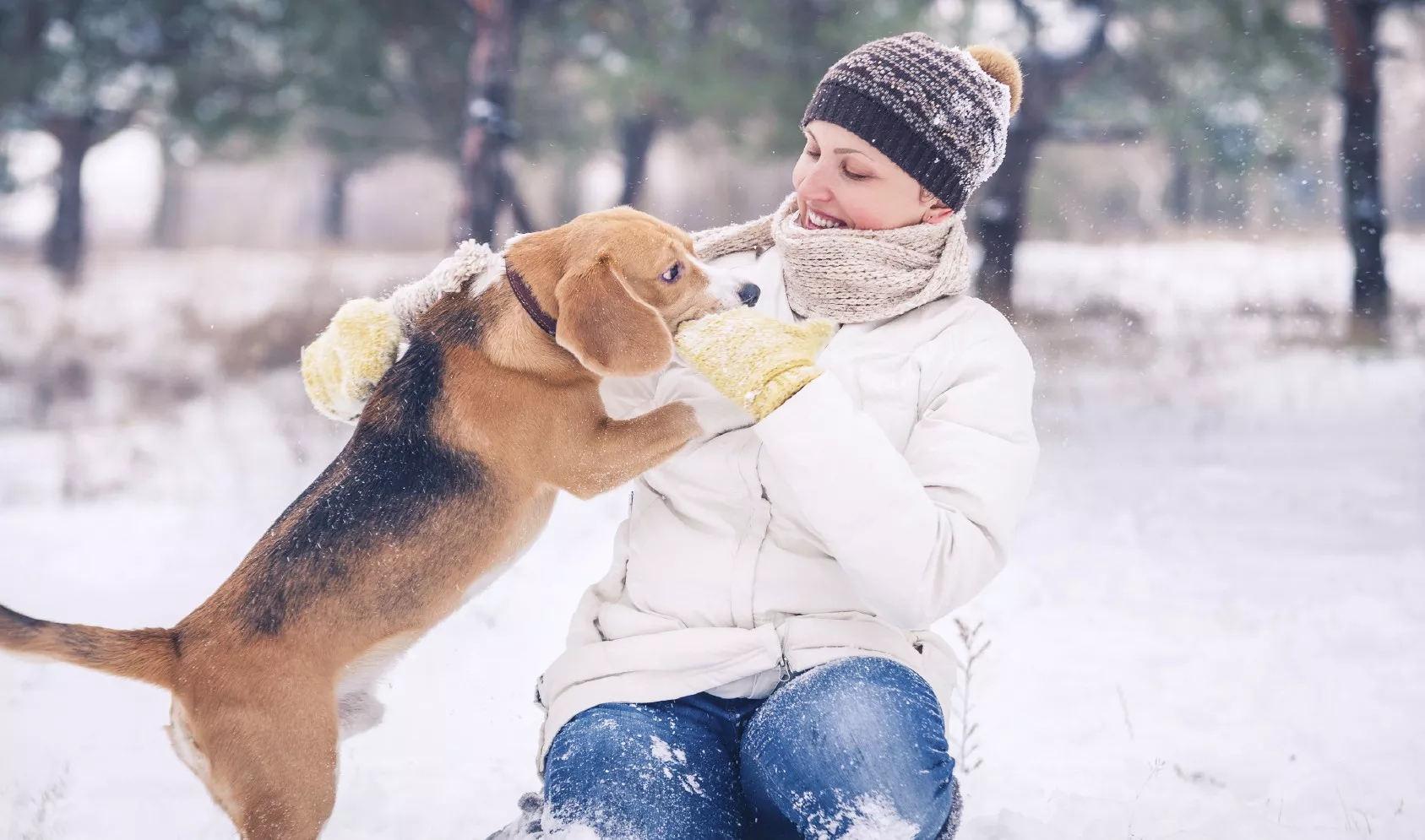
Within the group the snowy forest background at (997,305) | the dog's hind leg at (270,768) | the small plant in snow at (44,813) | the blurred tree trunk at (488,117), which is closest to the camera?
the dog's hind leg at (270,768)

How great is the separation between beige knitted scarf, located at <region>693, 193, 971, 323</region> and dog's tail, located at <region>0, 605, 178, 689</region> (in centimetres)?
170

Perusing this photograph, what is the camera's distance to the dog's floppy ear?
2.64 meters

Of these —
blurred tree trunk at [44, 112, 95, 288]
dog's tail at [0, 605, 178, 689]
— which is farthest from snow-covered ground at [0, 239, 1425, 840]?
blurred tree trunk at [44, 112, 95, 288]

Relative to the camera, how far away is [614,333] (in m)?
2.65

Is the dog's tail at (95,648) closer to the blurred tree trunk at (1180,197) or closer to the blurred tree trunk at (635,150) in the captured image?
the blurred tree trunk at (635,150)

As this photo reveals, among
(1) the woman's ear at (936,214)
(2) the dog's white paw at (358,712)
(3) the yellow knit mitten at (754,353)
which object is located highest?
(1) the woman's ear at (936,214)

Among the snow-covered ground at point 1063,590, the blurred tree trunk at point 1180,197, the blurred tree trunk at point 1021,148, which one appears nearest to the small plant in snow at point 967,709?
the snow-covered ground at point 1063,590

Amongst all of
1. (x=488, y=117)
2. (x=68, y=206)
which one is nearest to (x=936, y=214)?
(x=488, y=117)

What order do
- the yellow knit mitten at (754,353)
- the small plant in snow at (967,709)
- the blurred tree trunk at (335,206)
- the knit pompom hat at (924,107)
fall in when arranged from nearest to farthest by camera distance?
the yellow knit mitten at (754,353) → the knit pompom hat at (924,107) → the small plant in snow at (967,709) → the blurred tree trunk at (335,206)

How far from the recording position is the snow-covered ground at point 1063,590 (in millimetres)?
3500

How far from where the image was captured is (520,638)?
4.54 m

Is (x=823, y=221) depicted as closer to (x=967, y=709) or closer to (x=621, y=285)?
(x=621, y=285)

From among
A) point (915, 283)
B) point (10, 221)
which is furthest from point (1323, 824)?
point (10, 221)

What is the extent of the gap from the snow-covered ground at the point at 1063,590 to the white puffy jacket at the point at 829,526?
3.59ft
